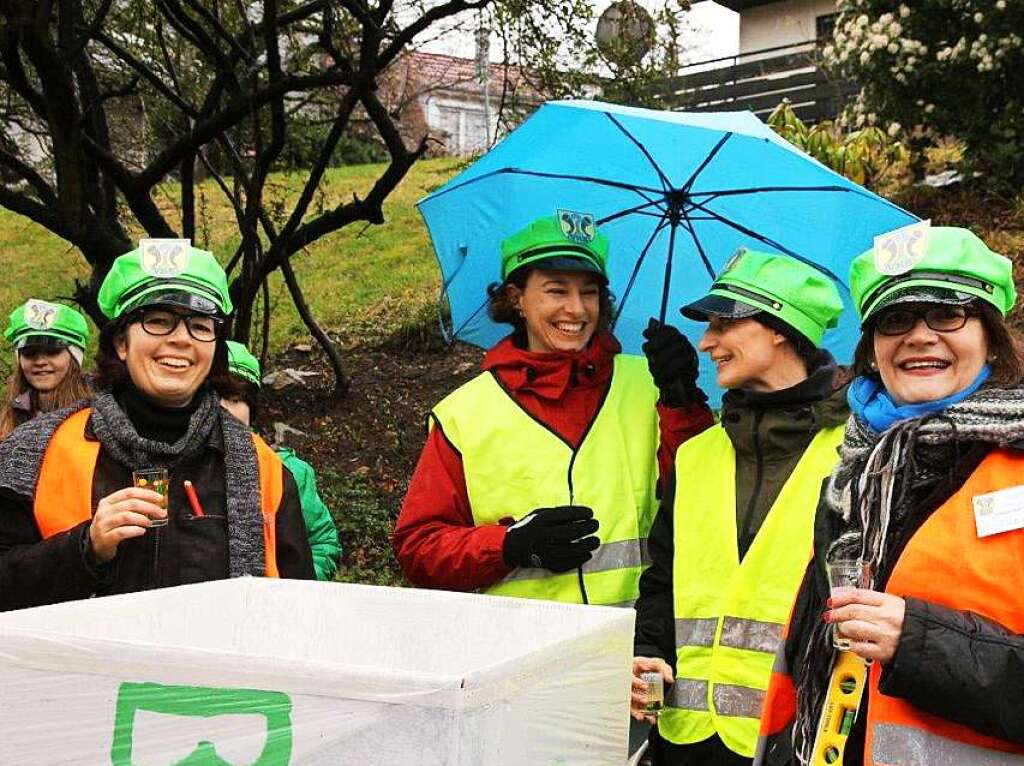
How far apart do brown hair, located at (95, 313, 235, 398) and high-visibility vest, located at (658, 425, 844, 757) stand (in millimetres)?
1186

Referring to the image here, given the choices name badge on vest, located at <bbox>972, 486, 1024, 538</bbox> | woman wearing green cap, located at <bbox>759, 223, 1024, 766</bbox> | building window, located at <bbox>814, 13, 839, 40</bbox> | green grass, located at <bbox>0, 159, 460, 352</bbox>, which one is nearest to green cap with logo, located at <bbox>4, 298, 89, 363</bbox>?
woman wearing green cap, located at <bbox>759, 223, 1024, 766</bbox>

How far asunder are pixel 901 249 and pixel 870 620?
0.75m

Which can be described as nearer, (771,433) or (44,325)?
(771,433)

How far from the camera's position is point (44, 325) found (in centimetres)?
534

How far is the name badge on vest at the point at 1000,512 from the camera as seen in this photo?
2.17 metres

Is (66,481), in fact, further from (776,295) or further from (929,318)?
(929,318)

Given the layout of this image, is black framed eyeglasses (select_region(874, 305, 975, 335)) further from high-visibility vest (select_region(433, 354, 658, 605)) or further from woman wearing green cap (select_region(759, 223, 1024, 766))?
high-visibility vest (select_region(433, 354, 658, 605))

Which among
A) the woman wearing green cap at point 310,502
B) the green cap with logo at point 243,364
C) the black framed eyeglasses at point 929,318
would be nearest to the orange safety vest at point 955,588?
the black framed eyeglasses at point 929,318

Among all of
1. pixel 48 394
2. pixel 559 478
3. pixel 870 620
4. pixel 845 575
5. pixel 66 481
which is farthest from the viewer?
pixel 48 394

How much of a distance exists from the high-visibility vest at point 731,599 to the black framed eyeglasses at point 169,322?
1227mm

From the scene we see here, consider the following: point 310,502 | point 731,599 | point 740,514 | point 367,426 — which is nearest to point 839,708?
point 731,599

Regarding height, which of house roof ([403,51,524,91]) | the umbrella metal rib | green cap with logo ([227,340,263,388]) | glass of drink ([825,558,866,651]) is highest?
house roof ([403,51,524,91])

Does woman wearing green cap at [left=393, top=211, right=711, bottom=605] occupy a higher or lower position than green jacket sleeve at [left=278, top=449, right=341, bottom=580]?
higher

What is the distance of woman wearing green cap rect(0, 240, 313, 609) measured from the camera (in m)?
2.79
